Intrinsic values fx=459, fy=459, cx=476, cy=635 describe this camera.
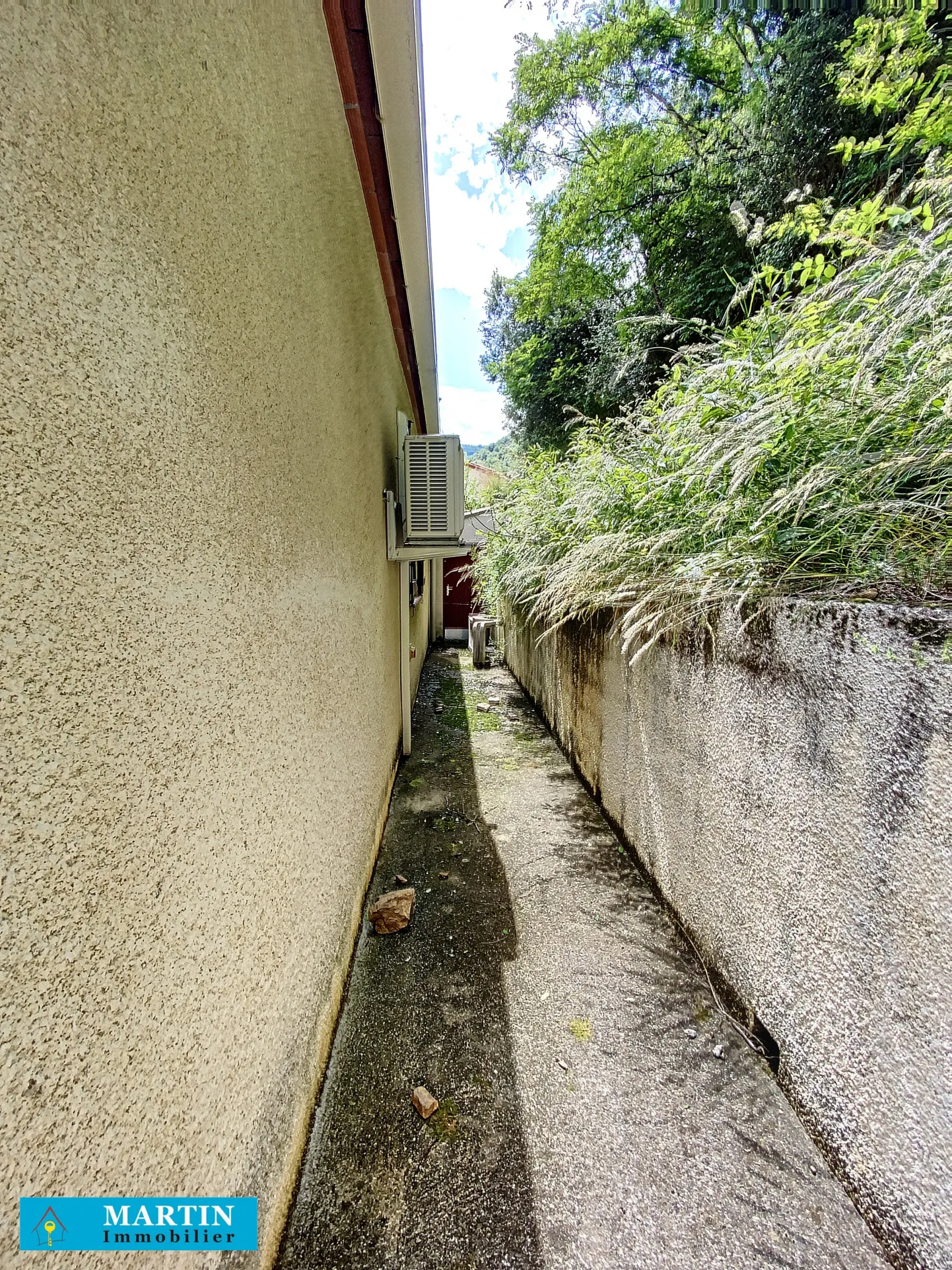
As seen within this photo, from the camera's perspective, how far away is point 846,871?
1.42 meters

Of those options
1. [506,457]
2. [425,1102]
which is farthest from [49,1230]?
[506,457]

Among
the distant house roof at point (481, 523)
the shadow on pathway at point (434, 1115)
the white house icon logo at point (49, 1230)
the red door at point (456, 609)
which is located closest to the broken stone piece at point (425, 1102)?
the shadow on pathway at point (434, 1115)

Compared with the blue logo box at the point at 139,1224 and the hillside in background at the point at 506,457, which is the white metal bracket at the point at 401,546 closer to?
the hillside in background at the point at 506,457

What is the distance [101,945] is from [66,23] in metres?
1.42

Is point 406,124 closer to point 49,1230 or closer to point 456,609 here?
point 49,1230

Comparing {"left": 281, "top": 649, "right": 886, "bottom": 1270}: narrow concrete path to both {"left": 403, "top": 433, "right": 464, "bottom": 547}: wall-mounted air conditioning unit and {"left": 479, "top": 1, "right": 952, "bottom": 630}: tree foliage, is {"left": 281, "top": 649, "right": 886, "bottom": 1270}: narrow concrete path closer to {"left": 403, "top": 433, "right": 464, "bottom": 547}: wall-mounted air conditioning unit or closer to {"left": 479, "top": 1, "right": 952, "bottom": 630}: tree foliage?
{"left": 479, "top": 1, "right": 952, "bottom": 630}: tree foliage

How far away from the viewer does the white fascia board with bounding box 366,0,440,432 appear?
1983 millimetres

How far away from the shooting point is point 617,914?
265cm

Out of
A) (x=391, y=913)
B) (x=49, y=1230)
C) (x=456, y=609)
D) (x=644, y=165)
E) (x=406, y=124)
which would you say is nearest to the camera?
(x=49, y=1230)

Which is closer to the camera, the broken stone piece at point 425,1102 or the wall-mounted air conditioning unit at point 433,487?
the broken stone piece at point 425,1102

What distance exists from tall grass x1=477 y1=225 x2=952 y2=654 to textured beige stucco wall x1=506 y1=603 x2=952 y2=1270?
0.25m

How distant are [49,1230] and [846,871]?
190 centimetres

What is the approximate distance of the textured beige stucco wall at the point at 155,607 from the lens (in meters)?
0.63

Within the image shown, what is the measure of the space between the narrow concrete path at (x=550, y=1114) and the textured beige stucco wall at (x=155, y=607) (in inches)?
11.3
